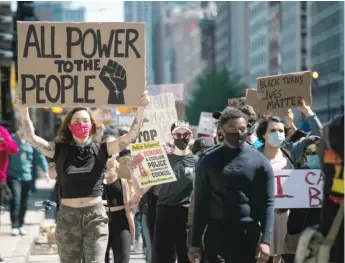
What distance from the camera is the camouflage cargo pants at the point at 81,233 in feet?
30.1

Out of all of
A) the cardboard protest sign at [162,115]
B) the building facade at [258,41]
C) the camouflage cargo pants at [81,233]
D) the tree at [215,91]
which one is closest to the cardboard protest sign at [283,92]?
the cardboard protest sign at [162,115]

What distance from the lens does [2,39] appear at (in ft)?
59.2

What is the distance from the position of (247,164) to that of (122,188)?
3237 mm

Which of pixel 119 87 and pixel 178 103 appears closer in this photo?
pixel 119 87

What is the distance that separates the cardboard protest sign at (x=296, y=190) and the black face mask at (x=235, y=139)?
6.15 feet

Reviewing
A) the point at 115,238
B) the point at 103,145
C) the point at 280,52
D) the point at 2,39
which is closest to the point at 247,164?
the point at 103,145

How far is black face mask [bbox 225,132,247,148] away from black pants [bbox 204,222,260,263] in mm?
552

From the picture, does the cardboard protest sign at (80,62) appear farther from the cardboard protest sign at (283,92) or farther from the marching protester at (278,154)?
the cardboard protest sign at (283,92)

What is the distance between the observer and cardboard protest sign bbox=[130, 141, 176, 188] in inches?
432

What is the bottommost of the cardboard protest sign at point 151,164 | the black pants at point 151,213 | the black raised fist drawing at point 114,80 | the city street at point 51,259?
the city street at point 51,259

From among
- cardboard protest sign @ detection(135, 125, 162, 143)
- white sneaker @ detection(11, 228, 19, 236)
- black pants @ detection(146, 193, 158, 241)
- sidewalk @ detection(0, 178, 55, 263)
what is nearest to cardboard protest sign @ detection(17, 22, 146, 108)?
black pants @ detection(146, 193, 158, 241)

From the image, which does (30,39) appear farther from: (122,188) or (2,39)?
(2,39)

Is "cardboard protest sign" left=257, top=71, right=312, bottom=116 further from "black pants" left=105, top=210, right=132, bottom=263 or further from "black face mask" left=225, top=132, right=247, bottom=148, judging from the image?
"black face mask" left=225, top=132, right=247, bottom=148

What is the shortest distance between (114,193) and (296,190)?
6.31 ft
